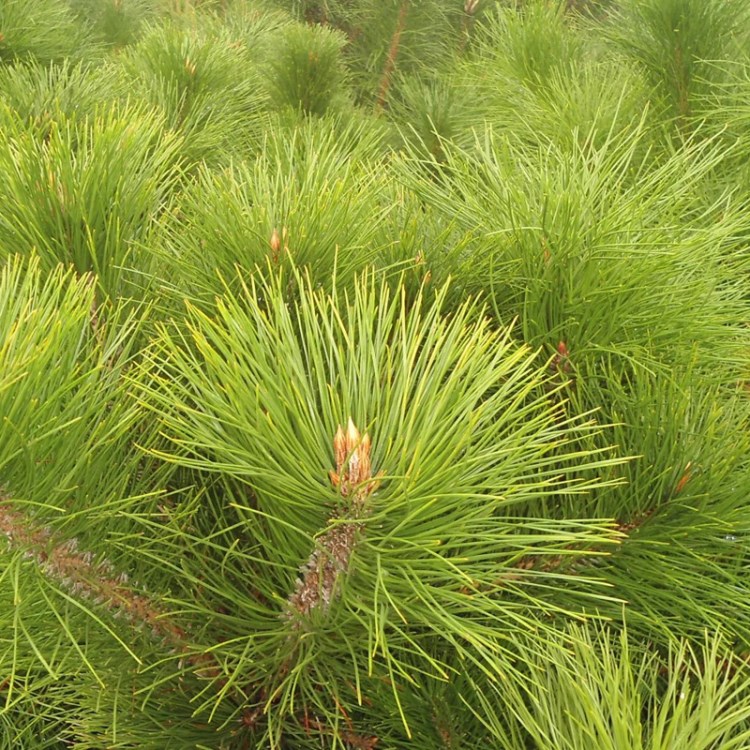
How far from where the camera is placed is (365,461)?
0.90 ft

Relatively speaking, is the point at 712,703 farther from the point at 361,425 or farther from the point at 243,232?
the point at 243,232

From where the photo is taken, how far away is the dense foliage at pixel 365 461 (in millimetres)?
290

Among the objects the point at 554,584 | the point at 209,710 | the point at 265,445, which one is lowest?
the point at 209,710

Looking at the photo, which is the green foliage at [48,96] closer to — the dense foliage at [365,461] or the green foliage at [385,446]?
the dense foliage at [365,461]

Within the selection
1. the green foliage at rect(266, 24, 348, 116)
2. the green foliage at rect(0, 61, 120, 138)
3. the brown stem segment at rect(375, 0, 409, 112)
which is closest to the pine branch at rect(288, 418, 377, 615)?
the green foliage at rect(0, 61, 120, 138)

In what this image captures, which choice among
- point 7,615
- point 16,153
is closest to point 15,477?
point 7,615

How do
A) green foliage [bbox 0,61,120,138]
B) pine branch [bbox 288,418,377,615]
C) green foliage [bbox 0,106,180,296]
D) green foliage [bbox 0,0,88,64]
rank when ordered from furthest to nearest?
green foliage [bbox 0,0,88,64] < green foliage [bbox 0,61,120,138] < green foliage [bbox 0,106,180,296] < pine branch [bbox 288,418,377,615]

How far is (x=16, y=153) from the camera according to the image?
439mm

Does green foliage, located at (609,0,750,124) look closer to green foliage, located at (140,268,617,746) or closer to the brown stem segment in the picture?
green foliage, located at (140,268,617,746)

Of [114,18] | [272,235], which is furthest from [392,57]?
[272,235]

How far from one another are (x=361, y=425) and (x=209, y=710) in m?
0.24

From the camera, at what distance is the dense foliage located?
0.29 m

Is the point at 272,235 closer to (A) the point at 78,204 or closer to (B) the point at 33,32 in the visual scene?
(A) the point at 78,204

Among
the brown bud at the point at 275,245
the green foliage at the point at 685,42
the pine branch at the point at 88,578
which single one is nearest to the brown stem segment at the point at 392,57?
the green foliage at the point at 685,42
